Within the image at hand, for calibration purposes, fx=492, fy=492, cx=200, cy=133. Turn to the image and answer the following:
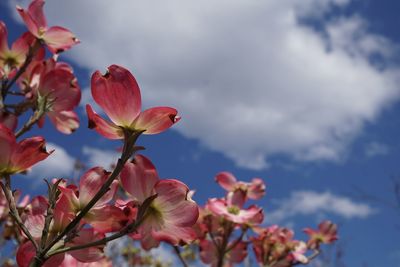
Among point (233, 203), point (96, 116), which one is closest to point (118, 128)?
point (96, 116)

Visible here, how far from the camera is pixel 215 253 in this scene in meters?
2.02

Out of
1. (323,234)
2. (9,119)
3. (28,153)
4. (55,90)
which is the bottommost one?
(28,153)

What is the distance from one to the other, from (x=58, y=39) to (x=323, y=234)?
151 centimetres

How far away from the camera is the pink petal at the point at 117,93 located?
71 centimetres

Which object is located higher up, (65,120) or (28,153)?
(65,120)

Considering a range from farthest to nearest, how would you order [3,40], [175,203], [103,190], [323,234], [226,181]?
[323,234]
[226,181]
[3,40]
[175,203]
[103,190]

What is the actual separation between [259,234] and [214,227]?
233 millimetres

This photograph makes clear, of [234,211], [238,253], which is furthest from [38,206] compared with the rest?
[238,253]

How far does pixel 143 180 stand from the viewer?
76cm

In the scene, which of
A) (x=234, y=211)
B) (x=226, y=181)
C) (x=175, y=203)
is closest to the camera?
(x=175, y=203)

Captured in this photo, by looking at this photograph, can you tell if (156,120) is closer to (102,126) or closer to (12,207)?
(102,126)

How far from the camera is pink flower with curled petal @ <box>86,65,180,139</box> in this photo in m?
0.72

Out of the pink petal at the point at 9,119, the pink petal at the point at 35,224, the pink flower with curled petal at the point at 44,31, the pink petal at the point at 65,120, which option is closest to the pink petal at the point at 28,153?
the pink petal at the point at 35,224

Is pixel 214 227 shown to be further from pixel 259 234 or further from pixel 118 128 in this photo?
pixel 118 128
